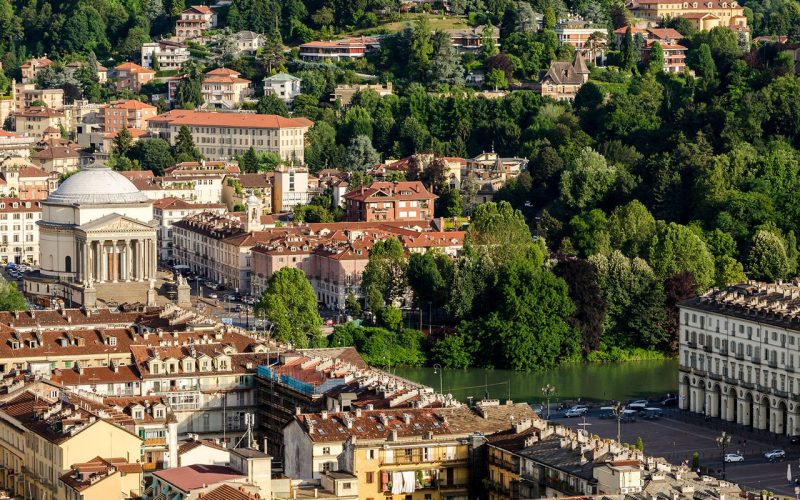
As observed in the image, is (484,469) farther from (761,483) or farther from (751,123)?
(751,123)

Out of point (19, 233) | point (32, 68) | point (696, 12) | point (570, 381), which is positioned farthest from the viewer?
point (32, 68)

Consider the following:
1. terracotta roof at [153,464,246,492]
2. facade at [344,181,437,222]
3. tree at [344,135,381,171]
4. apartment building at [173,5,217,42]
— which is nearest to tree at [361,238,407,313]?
facade at [344,181,437,222]

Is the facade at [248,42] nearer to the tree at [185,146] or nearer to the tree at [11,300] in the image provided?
the tree at [185,146]

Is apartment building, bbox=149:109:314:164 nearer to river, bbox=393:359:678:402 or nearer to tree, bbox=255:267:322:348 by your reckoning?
tree, bbox=255:267:322:348

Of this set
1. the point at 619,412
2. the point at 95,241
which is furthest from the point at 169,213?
the point at 619,412

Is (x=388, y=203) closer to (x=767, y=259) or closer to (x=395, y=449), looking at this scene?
(x=767, y=259)

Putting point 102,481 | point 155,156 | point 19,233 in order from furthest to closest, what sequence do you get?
point 155,156 < point 19,233 < point 102,481

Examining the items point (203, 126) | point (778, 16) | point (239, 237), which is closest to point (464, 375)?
point (239, 237)
